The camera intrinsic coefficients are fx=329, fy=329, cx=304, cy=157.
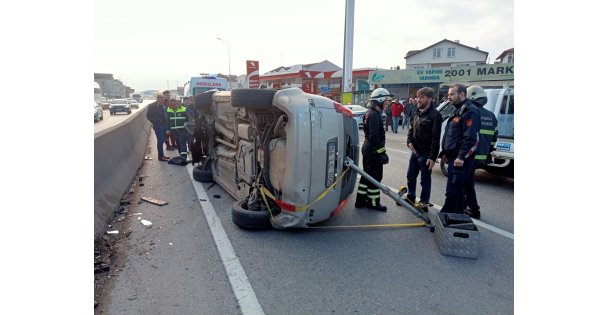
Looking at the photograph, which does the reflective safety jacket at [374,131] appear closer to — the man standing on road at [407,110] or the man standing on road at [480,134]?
the man standing on road at [480,134]

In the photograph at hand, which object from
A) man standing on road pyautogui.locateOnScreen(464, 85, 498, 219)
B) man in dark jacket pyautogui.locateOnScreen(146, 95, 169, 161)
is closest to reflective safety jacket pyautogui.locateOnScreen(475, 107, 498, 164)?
man standing on road pyautogui.locateOnScreen(464, 85, 498, 219)

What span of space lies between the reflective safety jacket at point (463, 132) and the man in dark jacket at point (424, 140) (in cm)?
25

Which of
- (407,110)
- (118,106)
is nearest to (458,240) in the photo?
(407,110)

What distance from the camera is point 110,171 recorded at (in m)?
5.21

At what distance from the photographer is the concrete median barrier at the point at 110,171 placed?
410cm

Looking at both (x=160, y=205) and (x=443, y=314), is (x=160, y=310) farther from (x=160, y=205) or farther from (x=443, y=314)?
(x=160, y=205)

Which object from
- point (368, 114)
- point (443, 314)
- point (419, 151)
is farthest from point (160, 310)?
point (419, 151)

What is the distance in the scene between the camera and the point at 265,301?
2.56m

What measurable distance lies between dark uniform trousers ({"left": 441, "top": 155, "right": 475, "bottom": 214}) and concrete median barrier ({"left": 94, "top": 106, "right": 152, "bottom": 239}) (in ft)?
13.8

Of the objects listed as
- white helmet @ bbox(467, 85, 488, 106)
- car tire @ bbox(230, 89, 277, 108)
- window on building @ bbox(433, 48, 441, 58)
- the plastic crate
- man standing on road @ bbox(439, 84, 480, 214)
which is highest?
window on building @ bbox(433, 48, 441, 58)

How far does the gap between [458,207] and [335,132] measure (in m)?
1.94

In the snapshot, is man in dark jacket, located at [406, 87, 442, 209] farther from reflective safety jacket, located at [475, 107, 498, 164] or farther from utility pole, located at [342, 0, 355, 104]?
utility pole, located at [342, 0, 355, 104]

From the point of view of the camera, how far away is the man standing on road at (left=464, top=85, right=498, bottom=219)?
434 cm

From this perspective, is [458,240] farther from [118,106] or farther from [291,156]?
[118,106]
